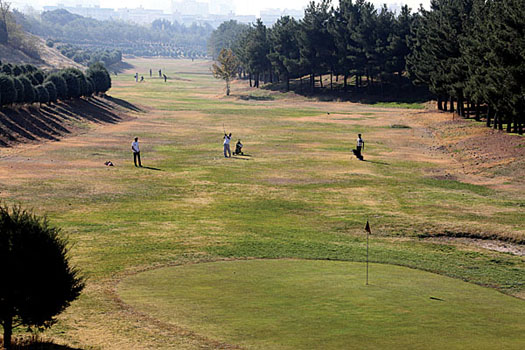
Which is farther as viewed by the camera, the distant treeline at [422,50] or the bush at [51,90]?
the bush at [51,90]

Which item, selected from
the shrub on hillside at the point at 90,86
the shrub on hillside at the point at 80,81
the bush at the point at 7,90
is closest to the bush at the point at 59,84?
the shrub on hillside at the point at 80,81

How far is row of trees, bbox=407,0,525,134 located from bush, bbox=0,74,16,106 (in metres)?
50.4

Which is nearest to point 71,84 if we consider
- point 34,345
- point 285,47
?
point 285,47

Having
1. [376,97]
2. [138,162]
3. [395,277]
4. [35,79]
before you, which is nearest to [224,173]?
[138,162]

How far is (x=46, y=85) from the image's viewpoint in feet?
283

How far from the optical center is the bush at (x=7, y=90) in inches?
2781

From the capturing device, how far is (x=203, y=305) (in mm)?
20703

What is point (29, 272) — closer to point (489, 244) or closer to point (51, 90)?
point (489, 244)

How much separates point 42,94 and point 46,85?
419cm

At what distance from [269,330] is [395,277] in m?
8.16

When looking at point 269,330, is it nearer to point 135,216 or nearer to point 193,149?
point 135,216

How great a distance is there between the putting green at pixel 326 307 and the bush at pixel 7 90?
51655 mm

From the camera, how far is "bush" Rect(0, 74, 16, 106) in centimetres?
7062

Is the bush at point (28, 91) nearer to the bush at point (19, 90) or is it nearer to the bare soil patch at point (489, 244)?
the bush at point (19, 90)
